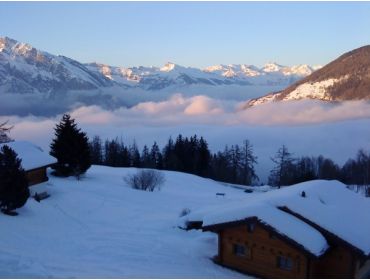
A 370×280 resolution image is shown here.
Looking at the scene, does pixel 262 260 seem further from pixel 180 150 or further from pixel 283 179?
pixel 283 179

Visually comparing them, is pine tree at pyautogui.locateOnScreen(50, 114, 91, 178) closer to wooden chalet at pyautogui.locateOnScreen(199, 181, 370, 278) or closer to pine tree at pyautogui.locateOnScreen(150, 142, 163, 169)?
wooden chalet at pyautogui.locateOnScreen(199, 181, 370, 278)

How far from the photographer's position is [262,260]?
23.7m

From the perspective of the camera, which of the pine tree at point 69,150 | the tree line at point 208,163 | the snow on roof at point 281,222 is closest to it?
the snow on roof at point 281,222

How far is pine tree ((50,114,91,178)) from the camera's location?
4706 cm

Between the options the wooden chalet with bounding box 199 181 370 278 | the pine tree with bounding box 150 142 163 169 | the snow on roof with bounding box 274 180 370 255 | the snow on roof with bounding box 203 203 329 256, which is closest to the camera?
the snow on roof with bounding box 203 203 329 256

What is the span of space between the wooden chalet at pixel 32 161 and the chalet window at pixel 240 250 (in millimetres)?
18876

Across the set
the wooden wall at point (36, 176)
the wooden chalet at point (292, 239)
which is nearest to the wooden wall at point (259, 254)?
the wooden chalet at point (292, 239)

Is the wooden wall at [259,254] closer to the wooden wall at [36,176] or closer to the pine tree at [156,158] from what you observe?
the wooden wall at [36,176]

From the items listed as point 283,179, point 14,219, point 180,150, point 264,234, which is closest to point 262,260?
point 264,234

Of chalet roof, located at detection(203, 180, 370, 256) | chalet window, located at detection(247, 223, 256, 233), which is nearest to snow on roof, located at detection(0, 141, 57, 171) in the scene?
chalet roof, located at detection(203, 180, 370, 256)

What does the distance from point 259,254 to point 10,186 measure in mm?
15649

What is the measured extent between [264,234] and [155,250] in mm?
6383

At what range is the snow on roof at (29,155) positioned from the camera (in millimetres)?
37403

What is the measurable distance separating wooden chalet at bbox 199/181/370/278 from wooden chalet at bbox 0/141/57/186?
57.6 feet
